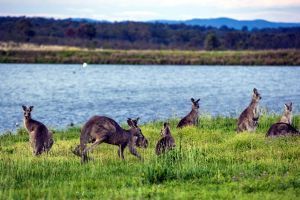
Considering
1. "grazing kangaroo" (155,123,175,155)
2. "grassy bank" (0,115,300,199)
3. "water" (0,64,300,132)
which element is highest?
"grazing kangaroo" (155,123,175,155)

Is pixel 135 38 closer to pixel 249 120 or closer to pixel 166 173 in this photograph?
pixel 249 120

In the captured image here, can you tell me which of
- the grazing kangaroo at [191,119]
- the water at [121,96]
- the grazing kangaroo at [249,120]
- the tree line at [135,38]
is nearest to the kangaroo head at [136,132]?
the grazing kangaroo at [191,119]

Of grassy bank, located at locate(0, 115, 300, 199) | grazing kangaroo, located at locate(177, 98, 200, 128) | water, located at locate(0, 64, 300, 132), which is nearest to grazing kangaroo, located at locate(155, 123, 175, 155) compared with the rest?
grassy bank, located at locate(0, 115, 300, 199)

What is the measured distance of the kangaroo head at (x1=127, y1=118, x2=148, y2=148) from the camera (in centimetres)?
1472

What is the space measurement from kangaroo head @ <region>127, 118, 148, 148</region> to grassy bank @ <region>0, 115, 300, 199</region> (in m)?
0.24

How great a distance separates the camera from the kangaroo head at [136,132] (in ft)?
48.3

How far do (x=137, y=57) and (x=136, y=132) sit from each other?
3046 inches

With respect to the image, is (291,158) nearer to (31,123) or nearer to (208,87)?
(31,123)

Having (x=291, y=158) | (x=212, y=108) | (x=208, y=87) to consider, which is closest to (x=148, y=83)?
(x=208, y=87)

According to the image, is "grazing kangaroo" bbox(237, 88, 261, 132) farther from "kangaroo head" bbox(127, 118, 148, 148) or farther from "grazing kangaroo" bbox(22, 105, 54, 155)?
"grazing kangaroo" bbox(22, 105, 54, 155)

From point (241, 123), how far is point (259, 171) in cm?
677

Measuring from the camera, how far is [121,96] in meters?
44.9

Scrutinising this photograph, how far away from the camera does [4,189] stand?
10.9m

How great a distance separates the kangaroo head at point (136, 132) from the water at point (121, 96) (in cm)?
1063
